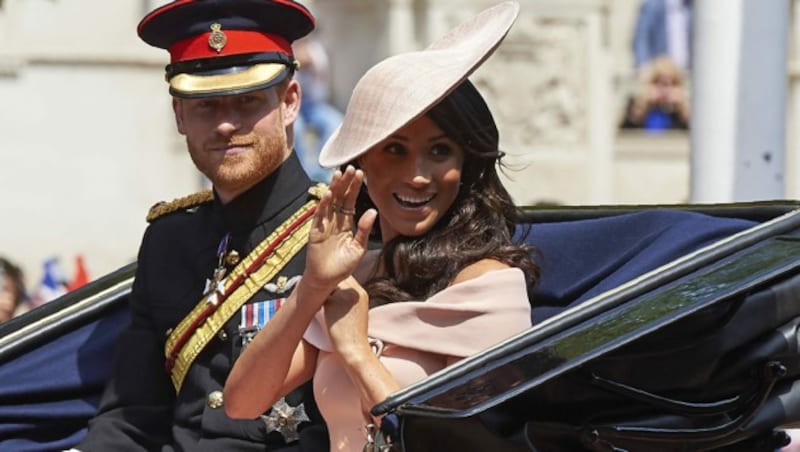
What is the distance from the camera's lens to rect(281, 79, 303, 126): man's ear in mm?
4754

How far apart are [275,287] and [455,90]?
2.60 feet

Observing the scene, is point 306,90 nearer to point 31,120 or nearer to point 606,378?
point 31,120

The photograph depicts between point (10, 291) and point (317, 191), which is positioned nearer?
point (317, 191)

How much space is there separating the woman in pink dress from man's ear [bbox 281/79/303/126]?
0.51 metres

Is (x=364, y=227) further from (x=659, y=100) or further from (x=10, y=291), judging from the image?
(x=659, y=100)

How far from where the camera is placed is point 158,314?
15.9 feet

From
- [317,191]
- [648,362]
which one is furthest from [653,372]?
[317,191]

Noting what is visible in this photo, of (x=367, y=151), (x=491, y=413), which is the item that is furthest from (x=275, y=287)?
(x=491, y=413)

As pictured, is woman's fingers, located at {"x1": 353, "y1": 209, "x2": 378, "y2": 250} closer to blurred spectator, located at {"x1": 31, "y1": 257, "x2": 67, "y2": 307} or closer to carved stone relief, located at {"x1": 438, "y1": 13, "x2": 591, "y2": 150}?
blurred spectator, located at {"x1": 31, "y1": 257, "x2": 67, "y2": 307}

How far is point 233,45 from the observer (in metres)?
4.74

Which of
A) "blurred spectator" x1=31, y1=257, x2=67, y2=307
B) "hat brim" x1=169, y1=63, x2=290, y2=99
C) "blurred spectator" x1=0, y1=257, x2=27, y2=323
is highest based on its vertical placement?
"hat brim" x1=169, y1=63, x2=290, y2=99

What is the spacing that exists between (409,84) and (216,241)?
3.24ft

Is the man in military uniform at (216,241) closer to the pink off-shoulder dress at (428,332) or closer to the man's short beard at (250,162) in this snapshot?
the man's short beard at (250,162)

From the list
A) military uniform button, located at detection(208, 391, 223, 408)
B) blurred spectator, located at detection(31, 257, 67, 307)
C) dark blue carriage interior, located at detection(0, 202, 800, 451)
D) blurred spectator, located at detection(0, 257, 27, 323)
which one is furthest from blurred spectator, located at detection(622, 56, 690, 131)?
military uniform button, located at detection(208, 391, 223, 408)
